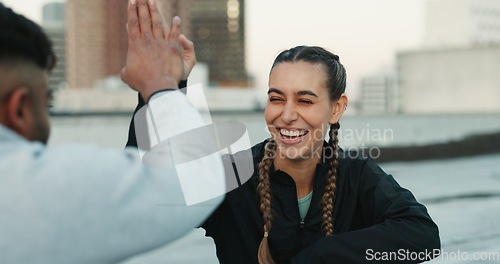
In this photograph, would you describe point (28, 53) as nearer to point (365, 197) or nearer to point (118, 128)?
point (365, 197)

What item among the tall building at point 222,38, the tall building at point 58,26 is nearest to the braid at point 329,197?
the tall building at point 58,26

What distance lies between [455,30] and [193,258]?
3879 inches

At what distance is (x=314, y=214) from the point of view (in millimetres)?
2061

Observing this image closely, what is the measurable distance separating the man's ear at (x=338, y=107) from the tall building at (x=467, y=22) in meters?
87.4

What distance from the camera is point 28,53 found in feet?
3.43

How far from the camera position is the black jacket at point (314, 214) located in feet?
6.22

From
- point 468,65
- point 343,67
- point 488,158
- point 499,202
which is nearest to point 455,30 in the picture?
point 468,65

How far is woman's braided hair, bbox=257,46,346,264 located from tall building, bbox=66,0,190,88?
12737 cm

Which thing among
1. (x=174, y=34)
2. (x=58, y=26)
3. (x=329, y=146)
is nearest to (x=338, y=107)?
(x=329, y=146)

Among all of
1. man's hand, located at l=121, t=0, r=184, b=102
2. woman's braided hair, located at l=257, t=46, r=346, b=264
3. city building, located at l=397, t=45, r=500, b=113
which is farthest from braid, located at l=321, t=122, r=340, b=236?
city building, located at l=397, t=45, r=500, b=113

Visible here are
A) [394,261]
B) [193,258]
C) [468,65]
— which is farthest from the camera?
[468,65]

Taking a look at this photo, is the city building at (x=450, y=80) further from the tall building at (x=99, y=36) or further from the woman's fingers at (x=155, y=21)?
the tall building at (x=99, y=36)

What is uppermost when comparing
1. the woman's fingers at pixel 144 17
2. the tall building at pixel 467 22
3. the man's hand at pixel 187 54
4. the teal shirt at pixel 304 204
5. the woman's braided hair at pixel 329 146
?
the tall building at pixel 467 22

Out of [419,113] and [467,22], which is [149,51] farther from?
[467,22]
